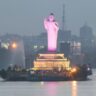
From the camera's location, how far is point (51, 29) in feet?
266

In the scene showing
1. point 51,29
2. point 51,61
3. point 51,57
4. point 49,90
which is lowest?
point 49,90

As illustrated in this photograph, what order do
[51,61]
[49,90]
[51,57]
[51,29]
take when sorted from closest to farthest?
[49,90] < [51,61] < [51,57] < [51,29]

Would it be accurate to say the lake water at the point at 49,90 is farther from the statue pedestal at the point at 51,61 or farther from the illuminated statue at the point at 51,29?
the illuminated statue at the point at 51,29

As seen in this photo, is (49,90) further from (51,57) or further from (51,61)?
(51,57)

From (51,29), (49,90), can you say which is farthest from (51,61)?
(49,90)

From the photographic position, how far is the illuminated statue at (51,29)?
264 feet

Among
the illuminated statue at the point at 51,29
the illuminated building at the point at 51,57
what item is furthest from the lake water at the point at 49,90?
the illuminated statue at the point at 51,29

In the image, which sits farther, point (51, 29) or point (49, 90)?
point (51, 29)

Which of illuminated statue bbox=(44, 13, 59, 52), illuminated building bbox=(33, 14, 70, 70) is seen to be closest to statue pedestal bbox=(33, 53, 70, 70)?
illuminated building bbox=(33, 14, 70, 70)

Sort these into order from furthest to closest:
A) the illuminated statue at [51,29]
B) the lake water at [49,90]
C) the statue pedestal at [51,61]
→ the illuminated statue at [51,29] < the statue pedestal at [51,61] < the lake water at [49,90]

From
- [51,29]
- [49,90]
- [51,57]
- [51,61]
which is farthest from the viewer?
[51,29]

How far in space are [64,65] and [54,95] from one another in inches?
1677

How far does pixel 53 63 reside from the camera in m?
76.6

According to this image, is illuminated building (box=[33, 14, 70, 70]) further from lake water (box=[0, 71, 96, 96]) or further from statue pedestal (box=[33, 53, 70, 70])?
lake water (box=[0, 71, 96, 96])
